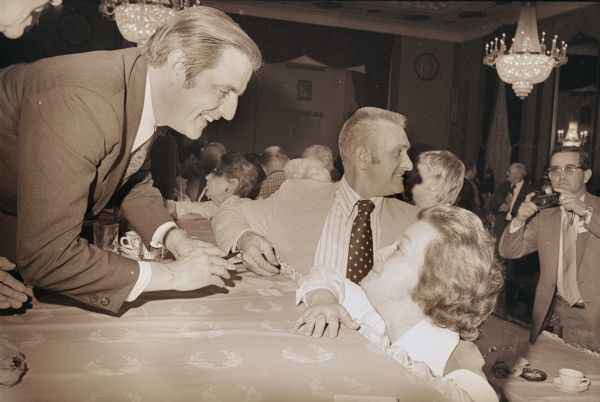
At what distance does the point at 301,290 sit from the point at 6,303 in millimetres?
595

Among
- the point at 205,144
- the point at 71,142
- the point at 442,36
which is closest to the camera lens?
the point at 71,142

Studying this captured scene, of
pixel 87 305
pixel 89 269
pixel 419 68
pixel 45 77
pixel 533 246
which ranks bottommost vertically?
pixel 533 246

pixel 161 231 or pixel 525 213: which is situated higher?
pixel 161 231

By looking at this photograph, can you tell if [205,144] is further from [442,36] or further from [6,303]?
[6,303]

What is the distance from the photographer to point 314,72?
7000 mm

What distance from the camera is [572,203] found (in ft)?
9.83

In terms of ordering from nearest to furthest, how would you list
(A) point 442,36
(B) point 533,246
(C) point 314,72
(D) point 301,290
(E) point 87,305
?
(E) point 87,305 → (D) point 301,290 → (B) point 533,246 → (A) point 442,36 → (C) point 314,72

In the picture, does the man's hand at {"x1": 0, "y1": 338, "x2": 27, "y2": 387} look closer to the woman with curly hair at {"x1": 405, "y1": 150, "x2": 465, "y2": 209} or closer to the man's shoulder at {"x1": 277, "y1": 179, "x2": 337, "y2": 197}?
the man's shoulder at {"x1": 277, "y1": 179, "x2": 337, "y2": 197}

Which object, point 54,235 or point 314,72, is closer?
point 54,235

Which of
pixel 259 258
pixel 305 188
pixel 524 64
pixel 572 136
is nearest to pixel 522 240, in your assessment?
pixel 524 64

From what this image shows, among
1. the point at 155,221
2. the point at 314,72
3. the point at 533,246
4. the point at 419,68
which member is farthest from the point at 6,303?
the point at 314,72

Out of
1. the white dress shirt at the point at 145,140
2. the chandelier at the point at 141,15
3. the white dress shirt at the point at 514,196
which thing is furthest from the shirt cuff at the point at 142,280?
the white dress shirt at the point at 514,196

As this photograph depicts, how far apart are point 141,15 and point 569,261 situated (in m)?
2.79

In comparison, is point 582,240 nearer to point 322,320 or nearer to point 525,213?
point 525,213
